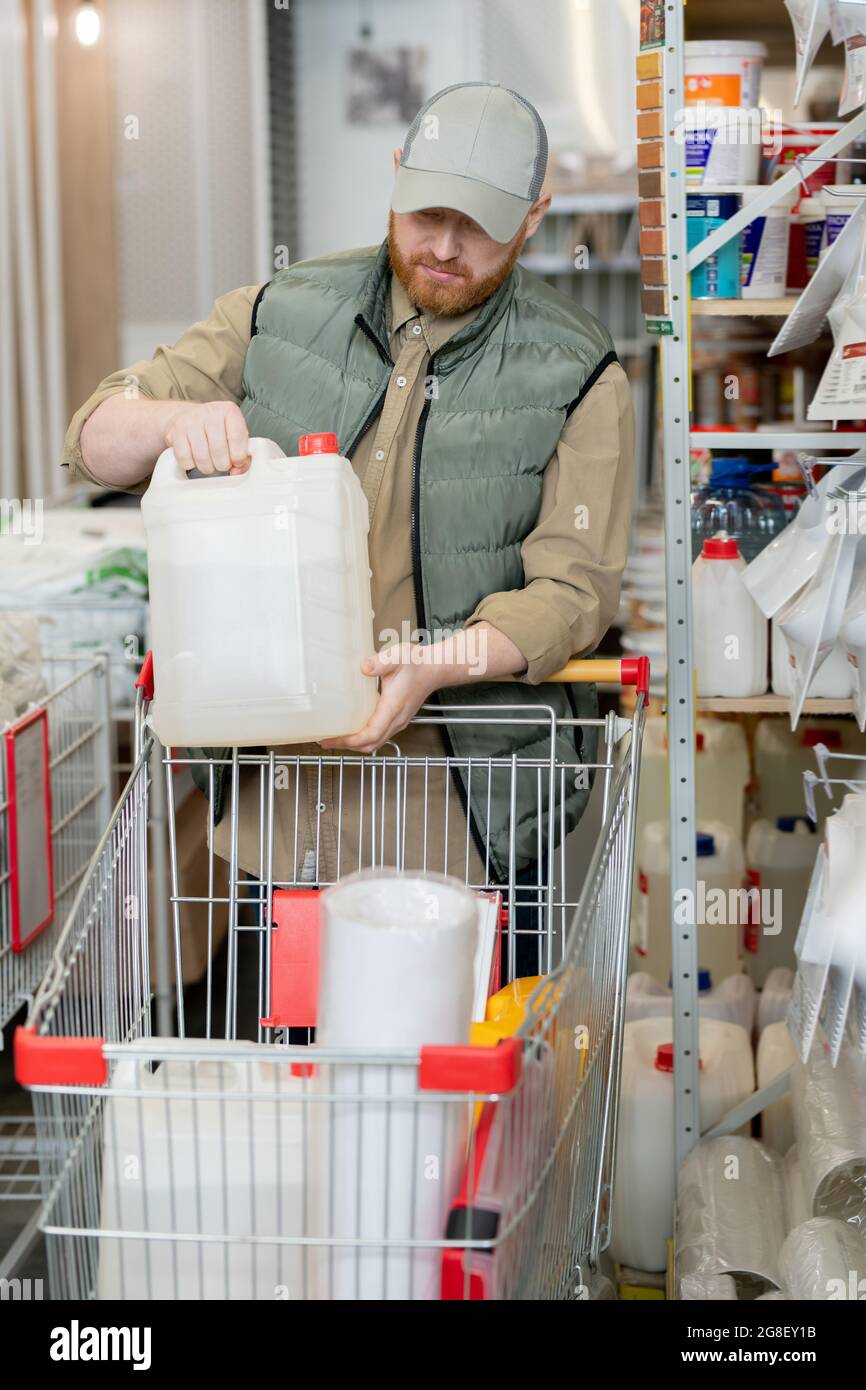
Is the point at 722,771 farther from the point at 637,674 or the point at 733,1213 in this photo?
the point at 637,674

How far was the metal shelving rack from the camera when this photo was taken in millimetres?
2139

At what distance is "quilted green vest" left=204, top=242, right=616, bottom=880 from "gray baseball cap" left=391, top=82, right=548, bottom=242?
155 mm

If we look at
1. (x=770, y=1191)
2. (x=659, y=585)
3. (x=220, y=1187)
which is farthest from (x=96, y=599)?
(x=220, y=1187)

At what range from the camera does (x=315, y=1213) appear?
4.50 feet

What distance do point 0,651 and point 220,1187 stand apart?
153 cm

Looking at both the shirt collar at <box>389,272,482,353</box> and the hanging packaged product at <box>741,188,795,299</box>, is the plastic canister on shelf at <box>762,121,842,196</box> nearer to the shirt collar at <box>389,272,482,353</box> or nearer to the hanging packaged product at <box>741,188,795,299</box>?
the hanging packaged product at <box>741,188,795,299</box>

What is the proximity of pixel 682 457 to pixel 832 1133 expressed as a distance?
1022 millimetres

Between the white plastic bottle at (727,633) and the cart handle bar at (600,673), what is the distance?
1.36 feet

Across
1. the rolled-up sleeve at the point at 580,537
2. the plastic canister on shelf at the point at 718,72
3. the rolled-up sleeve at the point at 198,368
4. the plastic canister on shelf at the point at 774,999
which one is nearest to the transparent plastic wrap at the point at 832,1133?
the plastic canister on shelf at the point at 774,999

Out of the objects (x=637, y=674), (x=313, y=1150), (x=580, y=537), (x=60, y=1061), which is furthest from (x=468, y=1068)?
(x=580, y=537)

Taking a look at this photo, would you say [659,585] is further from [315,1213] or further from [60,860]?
[315,1213]

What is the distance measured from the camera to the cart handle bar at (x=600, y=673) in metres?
1.88

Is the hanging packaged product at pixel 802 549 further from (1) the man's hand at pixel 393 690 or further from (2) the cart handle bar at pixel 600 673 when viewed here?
(1) the man's hand at pixel 393 690

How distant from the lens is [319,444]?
1.69 metres
